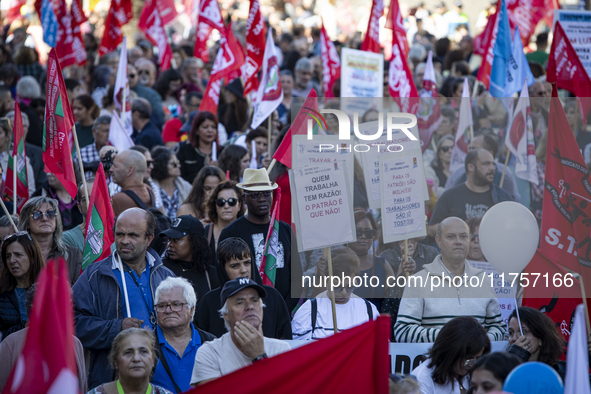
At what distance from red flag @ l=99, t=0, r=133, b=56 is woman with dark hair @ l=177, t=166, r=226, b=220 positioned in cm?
694

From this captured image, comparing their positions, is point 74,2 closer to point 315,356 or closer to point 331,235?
point 331,235

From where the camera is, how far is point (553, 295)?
226 inches

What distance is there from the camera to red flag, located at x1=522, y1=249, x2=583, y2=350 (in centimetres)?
570

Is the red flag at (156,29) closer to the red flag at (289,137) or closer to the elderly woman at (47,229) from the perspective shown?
the red flag at (289,137)

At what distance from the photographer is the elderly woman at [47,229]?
19.4ft

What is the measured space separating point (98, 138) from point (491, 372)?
5.84m

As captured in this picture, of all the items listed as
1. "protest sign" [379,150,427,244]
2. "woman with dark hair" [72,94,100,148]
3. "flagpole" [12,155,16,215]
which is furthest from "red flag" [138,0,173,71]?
"protest sign" [379,150,427,244]

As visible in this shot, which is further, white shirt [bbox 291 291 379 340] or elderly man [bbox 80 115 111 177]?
elderly man [bbox 80 115 111 177]

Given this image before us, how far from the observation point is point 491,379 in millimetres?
3889

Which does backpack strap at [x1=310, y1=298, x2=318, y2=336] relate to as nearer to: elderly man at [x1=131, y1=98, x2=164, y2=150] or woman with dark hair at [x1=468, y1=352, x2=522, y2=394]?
woman with dark hair at [x1=468, y1=352, x2=522, y2=394]

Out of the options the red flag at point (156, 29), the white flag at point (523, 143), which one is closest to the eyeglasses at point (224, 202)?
the white flag at point (523, 143)

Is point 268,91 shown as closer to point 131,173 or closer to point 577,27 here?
point 131,173

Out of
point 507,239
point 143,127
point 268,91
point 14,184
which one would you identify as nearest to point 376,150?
point 507,239

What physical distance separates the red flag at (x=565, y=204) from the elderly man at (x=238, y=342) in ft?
7.81
